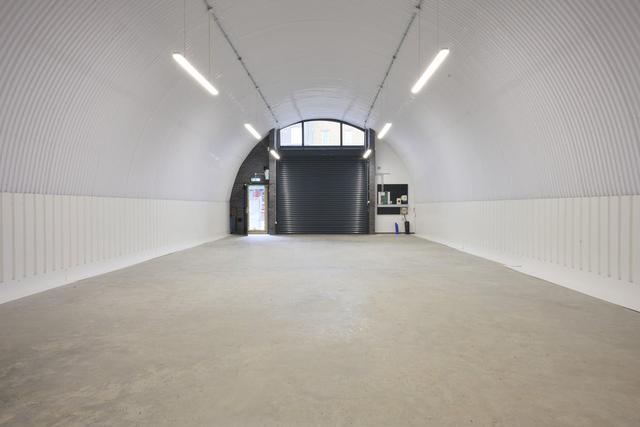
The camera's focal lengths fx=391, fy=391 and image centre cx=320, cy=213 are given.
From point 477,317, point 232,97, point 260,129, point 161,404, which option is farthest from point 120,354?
point 260,129

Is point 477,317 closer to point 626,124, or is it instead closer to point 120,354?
point 626,124

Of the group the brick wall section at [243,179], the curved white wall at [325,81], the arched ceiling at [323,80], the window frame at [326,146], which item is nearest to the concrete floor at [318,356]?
the curved white wall at [325,81]

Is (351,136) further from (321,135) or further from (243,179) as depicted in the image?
(243,179)

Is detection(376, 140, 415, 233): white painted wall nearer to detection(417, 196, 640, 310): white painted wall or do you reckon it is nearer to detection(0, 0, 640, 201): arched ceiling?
detection(0, 0, 640, 201): arched ceiling

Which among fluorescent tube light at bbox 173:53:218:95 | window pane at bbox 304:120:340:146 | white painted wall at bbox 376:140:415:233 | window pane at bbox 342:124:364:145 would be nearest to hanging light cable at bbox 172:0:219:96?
fluorescent tube light at bbox 173:53:218:95

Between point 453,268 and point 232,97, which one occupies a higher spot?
point 232,97

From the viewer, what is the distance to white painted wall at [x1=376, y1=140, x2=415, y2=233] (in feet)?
60.9

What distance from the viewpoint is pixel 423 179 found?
1633 centimetres

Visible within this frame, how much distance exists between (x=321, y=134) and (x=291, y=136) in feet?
4.68

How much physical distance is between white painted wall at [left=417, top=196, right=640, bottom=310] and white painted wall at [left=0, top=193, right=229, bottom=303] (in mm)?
8494

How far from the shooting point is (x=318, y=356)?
3.42m

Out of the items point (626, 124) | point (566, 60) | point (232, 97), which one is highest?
point (232, 97)

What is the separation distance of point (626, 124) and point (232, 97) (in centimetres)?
946

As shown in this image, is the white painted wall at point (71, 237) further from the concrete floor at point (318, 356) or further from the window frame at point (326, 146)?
the window frame at point (326, 146)
